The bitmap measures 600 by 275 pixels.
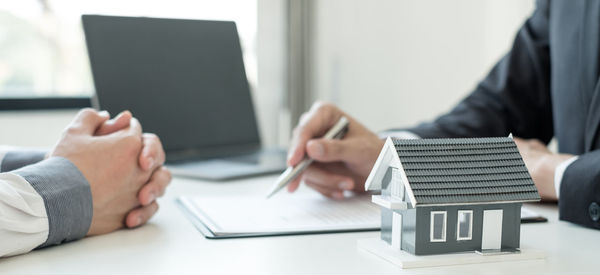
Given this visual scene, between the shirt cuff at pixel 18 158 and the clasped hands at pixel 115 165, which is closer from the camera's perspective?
the clasped hands at pixel 115 165

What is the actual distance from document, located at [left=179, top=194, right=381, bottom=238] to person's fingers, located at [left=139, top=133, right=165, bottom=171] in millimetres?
88

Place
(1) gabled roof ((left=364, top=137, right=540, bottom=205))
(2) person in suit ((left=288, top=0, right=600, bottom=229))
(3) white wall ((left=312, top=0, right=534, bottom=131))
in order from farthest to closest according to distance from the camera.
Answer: (3) white wall ((left=312, top=0, right=534, bottom=131)), (2) person in suit ((left=288, top=0, right=600, bottom=229)), (1) gabled roof ((left=364, top=137, right=540, bottom=205))

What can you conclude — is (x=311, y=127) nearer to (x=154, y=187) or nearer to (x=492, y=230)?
(x=154, y=187)

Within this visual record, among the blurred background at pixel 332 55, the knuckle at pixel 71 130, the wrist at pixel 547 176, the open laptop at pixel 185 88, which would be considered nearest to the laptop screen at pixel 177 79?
the open laptop at pixel 185 88

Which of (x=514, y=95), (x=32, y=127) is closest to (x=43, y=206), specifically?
(x=514, y=95)

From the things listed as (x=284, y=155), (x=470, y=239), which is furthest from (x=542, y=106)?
(x=470, y=239)

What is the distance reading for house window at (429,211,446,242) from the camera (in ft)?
1.96

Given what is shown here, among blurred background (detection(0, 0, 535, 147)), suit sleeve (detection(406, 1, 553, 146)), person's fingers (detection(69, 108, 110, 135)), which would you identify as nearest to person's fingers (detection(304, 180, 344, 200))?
person's fingers (detection(69, 108, 110, 135))

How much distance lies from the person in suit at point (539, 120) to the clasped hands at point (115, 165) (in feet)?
0.84

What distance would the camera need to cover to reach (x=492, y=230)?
620 mm

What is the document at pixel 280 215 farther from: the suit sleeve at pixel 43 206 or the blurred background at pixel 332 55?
the blurred background at pixel 332 55

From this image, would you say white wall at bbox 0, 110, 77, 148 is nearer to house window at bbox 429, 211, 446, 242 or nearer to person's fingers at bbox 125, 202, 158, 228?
person's fingers at bbox 125, 202, 158, 228

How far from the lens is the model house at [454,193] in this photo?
58 centimetres

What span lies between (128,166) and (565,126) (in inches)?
38.3
